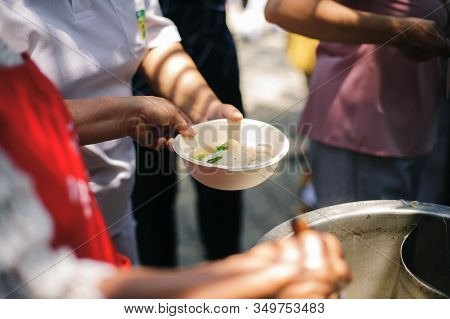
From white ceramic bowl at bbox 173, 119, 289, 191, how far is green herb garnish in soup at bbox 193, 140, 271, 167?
18 millimetres

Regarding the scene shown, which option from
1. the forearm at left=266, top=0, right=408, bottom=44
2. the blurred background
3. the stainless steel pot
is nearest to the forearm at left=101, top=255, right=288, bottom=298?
the stainless steel pot

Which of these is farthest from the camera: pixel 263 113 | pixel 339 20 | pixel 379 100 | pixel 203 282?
pixel 263 113

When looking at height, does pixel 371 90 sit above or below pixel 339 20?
below

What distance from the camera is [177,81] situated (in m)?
1.49

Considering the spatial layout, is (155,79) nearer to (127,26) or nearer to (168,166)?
(127,26)

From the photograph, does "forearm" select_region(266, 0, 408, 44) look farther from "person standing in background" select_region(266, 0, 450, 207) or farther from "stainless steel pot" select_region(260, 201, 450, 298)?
"stainless steel pot" select_region(260, 201, 450, 298)

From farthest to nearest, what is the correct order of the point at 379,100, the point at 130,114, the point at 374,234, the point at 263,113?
the point at 263,113
the point at 379,100
the point at 130,114
the point at 374,234

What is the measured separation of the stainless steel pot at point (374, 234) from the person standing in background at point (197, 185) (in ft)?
3.18

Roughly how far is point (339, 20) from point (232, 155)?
0.51 meters

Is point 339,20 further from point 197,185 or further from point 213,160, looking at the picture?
point 197,185

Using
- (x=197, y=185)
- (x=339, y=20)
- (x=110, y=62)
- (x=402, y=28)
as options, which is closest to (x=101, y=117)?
(x=110, y=62)

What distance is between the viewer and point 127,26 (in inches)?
52.6

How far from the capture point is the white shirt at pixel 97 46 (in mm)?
1166

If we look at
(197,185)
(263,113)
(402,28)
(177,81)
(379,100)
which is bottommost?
(263,113)
